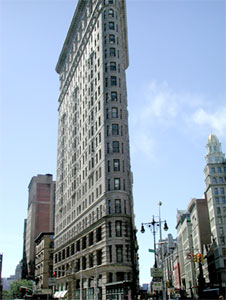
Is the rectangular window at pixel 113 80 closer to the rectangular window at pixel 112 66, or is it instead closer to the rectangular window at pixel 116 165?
the rectangular window at pixel 112 66

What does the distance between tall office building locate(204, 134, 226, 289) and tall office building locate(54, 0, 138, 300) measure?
36.9m

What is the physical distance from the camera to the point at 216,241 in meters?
107

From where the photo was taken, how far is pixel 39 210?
575 feet

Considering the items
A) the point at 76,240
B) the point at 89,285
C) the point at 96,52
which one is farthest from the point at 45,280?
the point at 96,52

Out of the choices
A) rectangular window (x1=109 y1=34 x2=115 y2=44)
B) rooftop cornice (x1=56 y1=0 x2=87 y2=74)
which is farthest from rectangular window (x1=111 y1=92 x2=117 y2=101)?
rooftop cornice (x1=56 y1=0 x2=87 y2=74)

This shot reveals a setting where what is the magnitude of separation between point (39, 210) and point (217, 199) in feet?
311

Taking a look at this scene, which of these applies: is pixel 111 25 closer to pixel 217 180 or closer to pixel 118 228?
pixel 118 228

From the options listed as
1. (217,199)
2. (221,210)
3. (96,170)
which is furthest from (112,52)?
(221,210)

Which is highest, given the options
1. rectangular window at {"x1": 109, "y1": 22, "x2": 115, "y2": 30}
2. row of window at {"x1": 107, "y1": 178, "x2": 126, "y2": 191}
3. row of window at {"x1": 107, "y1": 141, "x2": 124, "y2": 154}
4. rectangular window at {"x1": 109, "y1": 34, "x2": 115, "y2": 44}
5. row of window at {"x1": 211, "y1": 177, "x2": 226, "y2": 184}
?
rectangular window at {"x1": 109, "y1": 22, "x2": 115, "y2": 30}

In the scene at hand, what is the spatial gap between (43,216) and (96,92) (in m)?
112

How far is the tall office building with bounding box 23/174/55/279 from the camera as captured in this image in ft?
555

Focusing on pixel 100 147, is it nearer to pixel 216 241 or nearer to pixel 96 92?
pixel 96 92

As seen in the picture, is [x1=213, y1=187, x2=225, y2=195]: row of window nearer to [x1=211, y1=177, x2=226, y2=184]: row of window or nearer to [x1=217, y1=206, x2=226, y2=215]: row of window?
[x1=211, y1=177, x2=226, y2=184]: row of window

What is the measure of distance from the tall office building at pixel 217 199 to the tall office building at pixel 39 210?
8774cm
